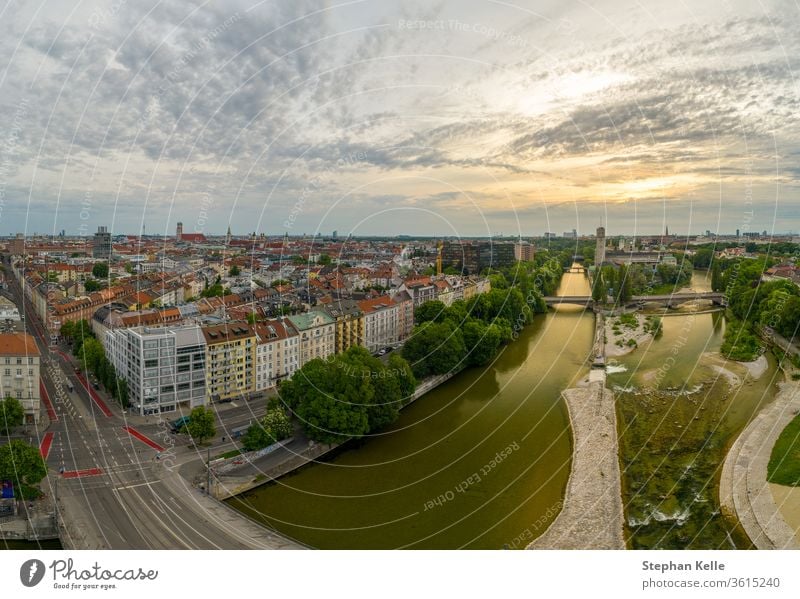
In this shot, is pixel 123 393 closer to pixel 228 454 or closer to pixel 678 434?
pixel 228 454

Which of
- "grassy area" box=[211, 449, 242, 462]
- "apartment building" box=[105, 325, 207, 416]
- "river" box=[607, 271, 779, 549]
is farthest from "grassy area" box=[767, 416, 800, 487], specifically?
"apartment building" box=[105, 325, 207, 416]

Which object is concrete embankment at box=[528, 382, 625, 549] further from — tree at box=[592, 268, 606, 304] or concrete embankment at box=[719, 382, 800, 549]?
tree at box=[592, 268, 606, 304]

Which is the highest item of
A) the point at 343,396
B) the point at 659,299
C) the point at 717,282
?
the point at 717,282

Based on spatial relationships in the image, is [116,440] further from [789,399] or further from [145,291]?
[789,399]

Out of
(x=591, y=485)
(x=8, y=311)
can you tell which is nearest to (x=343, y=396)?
(x=591, y=485)

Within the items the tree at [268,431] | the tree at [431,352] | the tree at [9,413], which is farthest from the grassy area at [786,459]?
the tree at [9,413]
